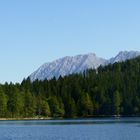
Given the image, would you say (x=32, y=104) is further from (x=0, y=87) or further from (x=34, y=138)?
(x=34, y=138)

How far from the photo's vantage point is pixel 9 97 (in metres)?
200

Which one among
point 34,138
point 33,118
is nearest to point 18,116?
point 33,118

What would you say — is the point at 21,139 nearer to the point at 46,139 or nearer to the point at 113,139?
the point at 46,139

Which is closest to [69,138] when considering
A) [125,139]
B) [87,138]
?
Answer: [87,138]

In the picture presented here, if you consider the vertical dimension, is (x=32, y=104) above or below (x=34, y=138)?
above

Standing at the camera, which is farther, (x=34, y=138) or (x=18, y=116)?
(x=18, y=116)

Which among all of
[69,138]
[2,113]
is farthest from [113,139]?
[2,113]

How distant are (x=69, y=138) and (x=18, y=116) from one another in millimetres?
114513

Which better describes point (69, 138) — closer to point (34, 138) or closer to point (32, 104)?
point (34, 138)

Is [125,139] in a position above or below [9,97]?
below

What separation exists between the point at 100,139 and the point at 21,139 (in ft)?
40.8

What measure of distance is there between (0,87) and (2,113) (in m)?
11.5

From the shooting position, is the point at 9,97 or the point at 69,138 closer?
the point at 69,138

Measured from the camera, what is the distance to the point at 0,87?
197875mm
